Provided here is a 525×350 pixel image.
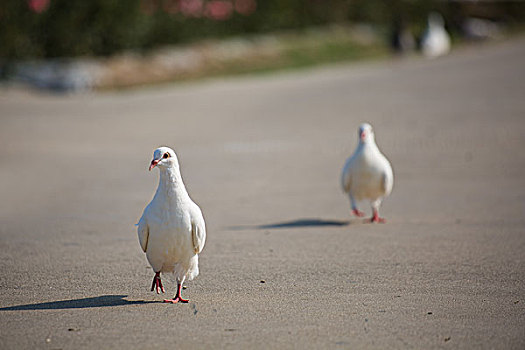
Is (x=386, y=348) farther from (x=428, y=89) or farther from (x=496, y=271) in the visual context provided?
(x=428, y=89)

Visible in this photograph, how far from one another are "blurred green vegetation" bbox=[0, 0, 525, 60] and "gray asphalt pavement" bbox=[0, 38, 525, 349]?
6.72 ft

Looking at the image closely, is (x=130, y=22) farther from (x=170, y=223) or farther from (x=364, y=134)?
(x=170, y=223)

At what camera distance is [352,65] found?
77.4 feet

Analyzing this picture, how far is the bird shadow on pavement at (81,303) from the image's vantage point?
564 centimetres

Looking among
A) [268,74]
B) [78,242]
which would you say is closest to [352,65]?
[268,74]

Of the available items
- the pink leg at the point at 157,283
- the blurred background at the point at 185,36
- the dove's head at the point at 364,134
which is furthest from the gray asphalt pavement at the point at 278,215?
the blurred background at the point at 185,36

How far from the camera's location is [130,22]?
72.6 ft

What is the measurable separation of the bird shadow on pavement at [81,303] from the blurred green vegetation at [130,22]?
1580 cm

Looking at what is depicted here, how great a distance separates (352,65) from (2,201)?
1467 centimetres

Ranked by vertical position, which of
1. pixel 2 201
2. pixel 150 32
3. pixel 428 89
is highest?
pixel 150 32

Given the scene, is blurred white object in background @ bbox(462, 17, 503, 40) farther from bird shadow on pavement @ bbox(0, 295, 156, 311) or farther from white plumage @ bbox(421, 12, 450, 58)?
bird shadow on pavement @ bbox(0, 295, 156, 311)

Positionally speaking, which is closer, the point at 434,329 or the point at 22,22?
the point at 434,329

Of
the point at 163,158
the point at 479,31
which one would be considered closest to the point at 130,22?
the point at 479,31

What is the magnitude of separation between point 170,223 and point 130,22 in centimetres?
1737
